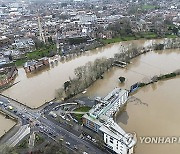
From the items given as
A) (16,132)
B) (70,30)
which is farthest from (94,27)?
(16,132)

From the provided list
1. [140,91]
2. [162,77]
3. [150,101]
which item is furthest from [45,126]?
[162,77]

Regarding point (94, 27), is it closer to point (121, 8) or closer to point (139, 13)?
point (139, 13)

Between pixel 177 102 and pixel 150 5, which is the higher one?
pixel 150 5

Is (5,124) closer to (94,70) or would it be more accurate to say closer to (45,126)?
(45,126)

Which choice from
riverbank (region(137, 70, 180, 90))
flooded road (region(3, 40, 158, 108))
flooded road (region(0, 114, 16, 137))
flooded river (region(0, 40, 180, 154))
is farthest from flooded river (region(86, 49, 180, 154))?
flooded road (region(0, 114, 16, 137))

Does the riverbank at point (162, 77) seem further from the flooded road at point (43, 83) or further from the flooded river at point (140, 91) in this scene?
the flooded road at point (43, 83)

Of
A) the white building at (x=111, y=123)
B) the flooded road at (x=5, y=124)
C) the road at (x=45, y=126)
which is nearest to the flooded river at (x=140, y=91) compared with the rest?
the white building at (x=111, y=123)

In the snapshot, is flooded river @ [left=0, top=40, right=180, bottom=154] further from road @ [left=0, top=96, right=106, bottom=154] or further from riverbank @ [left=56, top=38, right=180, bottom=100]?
road @ [left=0, top=96, right=106, bottom=154]
